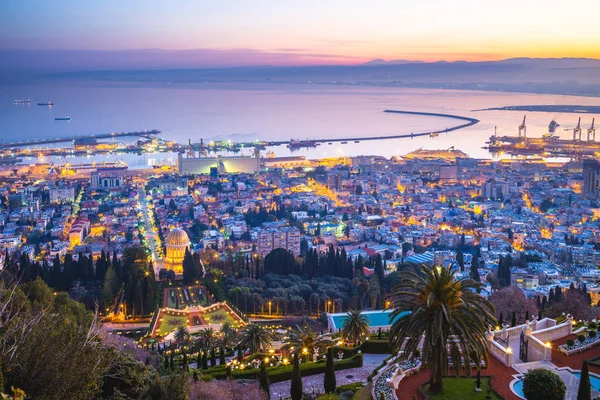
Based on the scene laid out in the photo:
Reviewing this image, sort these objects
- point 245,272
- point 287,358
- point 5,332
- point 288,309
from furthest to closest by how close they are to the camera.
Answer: point 245,272 < point 288,309 < point 287,358 < point 5,332

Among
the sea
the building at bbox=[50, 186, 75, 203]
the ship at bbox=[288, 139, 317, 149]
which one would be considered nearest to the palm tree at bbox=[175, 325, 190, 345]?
the building at bbox=[50, 186, 75, 203]

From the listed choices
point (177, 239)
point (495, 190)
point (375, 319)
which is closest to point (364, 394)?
point (375, 319)

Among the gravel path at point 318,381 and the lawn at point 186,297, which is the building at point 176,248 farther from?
the gravel path at point 318,381

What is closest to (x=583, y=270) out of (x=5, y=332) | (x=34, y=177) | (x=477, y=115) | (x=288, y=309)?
(x=288, y=309)

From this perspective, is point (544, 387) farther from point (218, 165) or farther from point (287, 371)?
point (218, 165)

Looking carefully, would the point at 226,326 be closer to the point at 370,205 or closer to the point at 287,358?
the point at 287,358

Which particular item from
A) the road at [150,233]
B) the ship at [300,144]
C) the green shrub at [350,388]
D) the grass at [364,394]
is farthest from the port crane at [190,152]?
the grass at [364,394]

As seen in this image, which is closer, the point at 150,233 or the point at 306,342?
the point at 306,342
